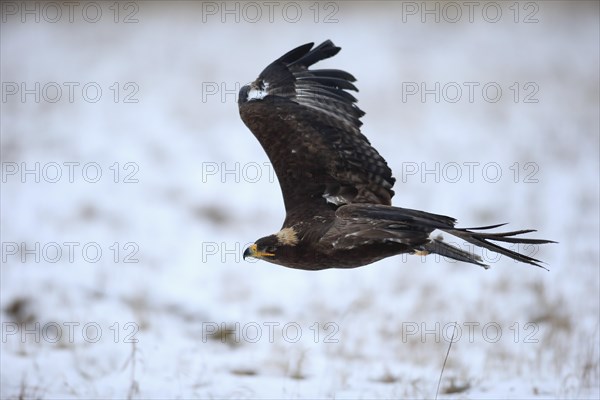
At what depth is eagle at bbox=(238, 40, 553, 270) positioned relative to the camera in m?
4.80

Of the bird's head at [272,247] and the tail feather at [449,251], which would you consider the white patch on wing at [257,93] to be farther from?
the tail feather at [449,251]

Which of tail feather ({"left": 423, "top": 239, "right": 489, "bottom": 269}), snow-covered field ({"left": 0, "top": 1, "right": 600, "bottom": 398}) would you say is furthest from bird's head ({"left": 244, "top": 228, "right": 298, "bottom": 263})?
snow-covered field ({"left": 0, "top": 1, "right": 600, "bottom": 398})

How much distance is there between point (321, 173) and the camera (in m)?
5.84

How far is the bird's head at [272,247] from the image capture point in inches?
203

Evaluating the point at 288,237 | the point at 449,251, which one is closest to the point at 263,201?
the point at 288,237

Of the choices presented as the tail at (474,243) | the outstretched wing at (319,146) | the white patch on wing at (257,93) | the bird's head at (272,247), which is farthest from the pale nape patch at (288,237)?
the white patch on wing at (257,93)

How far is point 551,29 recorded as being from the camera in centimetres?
1545

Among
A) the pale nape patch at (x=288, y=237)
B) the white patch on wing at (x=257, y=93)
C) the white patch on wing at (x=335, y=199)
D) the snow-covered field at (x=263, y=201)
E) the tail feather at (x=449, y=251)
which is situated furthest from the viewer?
the snow-covered field at (x=263, y=201)

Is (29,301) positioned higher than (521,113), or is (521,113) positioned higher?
(521,113)

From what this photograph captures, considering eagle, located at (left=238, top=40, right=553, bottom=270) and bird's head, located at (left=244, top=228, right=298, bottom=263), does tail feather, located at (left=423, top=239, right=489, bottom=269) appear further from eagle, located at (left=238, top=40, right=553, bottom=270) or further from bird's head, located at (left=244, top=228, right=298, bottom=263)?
bird's head, located at (left=244, top=228, right=298, bottom=263)

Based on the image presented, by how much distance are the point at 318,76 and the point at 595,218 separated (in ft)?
19.8

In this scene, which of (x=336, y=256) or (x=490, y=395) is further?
(x=490, y=395)

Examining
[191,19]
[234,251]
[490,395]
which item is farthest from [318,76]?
[191,19]

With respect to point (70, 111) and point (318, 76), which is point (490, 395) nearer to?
point (318, 76)
